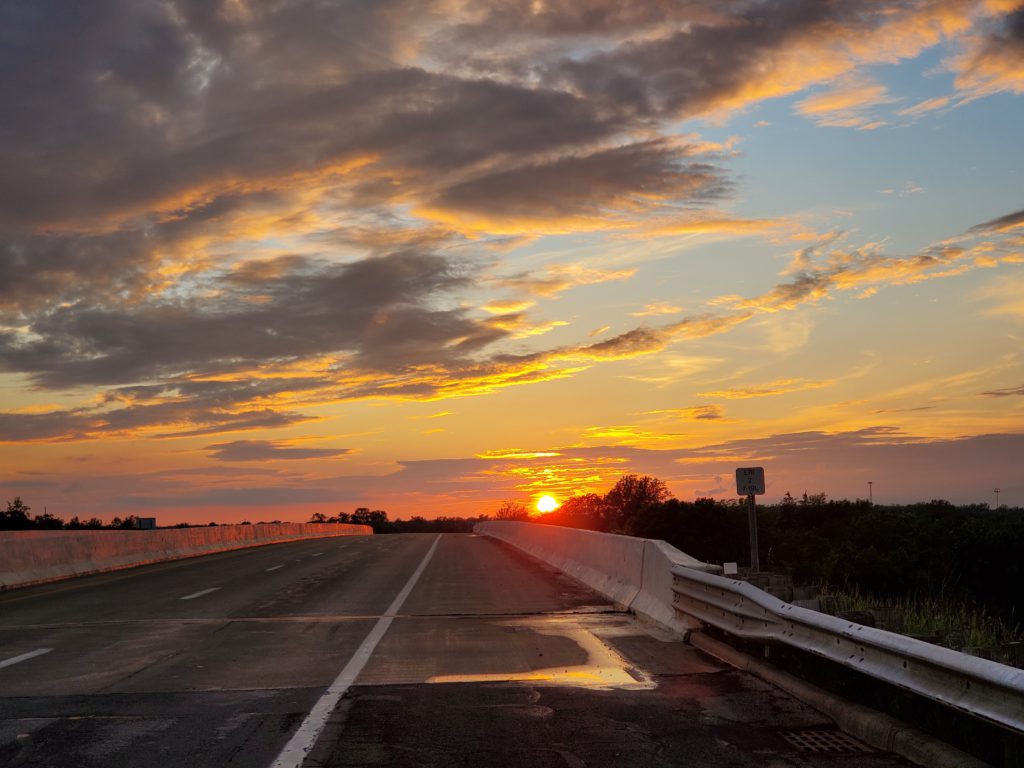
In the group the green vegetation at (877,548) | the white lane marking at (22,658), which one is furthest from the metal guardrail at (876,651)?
the green vegetation at (877,548)

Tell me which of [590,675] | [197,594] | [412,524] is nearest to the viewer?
[590,675]

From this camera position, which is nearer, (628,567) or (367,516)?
(628,567)

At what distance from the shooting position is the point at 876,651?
6926 mm

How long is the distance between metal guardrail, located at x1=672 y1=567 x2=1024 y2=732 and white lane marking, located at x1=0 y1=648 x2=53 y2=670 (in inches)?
302

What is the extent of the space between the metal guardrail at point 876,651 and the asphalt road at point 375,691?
53 cm

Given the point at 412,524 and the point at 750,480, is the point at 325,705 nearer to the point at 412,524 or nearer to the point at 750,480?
the point at 750,480

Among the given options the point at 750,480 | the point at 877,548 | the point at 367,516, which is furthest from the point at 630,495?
the point at 367,516

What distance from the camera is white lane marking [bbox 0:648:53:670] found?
429 inches

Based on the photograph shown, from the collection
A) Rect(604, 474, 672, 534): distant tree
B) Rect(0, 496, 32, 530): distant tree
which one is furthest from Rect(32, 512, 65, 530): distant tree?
Rect(604, 474, 672, 534): distant tree

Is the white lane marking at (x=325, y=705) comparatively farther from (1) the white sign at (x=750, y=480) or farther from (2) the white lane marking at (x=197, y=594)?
(1) the white sign at (x=750, y=480)

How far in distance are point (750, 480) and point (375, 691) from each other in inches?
308

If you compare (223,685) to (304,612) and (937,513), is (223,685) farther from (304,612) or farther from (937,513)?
(937,513)

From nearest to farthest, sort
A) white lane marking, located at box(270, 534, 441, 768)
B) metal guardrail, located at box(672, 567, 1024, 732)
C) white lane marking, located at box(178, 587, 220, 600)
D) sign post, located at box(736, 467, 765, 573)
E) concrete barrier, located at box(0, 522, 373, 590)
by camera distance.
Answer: metal guardrail, located at box(672, 567, 1024, 732) → white lane marking, located at box(270, 534, 441, 768) → sign post, located at box(736, 467, 765, 573) → white lane marking, located at box(178, 587, 220, 600) → concrete barrier, located at box(0, 522, 373, 590)

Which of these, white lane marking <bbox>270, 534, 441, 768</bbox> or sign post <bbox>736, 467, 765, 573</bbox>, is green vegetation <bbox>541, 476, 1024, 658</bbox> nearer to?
sign post <bbox>736, 467, 765, 573</bbox>
